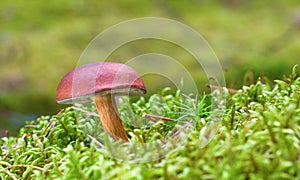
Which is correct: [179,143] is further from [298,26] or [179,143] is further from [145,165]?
[298,26]

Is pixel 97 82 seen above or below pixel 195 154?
above

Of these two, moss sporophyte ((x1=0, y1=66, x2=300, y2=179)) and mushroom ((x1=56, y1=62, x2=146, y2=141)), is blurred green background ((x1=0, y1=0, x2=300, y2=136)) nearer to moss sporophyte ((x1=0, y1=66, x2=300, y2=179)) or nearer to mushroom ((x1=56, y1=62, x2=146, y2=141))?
moss sporophyte ((x1=0, y1=66, x2=300, y2=179))

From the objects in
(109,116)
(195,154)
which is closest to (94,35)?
(109,116)

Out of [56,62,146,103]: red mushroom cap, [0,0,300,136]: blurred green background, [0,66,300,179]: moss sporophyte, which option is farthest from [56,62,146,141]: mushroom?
[0,0,300,136]: blurred green background

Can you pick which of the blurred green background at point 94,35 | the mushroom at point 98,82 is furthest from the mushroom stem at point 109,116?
the blurred green background at point 94,35

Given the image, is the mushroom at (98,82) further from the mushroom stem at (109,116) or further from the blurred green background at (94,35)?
the blurred green background at (94,35)

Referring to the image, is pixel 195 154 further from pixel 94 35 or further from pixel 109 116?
pixel 94 35
